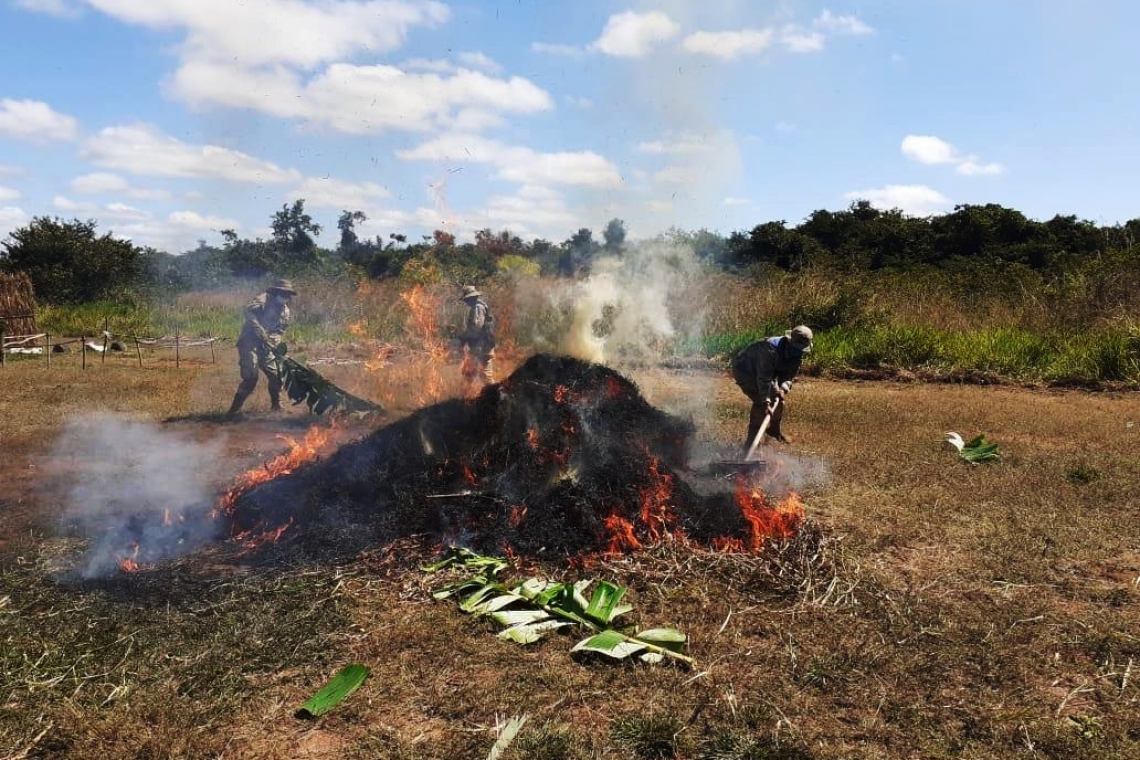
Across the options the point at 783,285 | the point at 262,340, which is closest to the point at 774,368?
the point at 262,340

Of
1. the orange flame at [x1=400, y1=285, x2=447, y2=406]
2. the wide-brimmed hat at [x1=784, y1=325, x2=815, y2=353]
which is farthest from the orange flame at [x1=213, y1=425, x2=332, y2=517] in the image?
the wide-brimmed hat at [x1=784, y1=325, x2=815, y2=353]

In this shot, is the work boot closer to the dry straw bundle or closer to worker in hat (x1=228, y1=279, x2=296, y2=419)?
worker in hat (x1=228, y1=279, x2=296, y2=419)

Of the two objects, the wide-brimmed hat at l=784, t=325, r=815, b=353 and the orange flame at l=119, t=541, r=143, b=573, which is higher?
the wide-brimmed hat at l=784, t=325, r=815, b=353

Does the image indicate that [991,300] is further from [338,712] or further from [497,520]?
[338,712]

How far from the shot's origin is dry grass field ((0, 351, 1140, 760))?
3240 millimetres

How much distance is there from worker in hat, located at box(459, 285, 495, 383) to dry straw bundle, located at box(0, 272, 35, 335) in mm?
14436

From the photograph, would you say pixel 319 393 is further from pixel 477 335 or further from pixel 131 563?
pixel 131 563

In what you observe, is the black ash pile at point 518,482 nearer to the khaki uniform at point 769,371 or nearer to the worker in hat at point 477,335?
the khaki uniform at point 769,371

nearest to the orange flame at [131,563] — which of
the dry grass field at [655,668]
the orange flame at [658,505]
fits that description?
the dry grass field at [655,668]

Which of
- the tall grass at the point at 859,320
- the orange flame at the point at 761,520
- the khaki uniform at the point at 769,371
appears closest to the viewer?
the orange flame at the point at 761,520

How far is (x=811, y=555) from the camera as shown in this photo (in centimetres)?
507

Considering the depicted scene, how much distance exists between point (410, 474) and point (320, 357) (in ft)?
38.6

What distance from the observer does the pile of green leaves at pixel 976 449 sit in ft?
26.7

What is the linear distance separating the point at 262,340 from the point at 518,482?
5989mm
